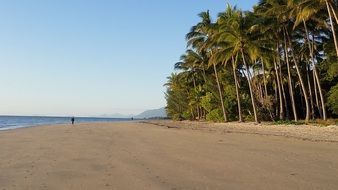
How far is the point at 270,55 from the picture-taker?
36.9 meters

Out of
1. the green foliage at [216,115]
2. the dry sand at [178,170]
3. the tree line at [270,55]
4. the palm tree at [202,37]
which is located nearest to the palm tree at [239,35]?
the tree line at [270,55]

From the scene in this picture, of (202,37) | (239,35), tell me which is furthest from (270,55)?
(202,37)

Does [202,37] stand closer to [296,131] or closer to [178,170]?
[296,131]

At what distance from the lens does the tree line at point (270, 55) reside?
34562 millimetres

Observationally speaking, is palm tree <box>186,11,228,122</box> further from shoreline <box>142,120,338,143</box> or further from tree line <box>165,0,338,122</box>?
shoreline <box>142,120,338,143</box>

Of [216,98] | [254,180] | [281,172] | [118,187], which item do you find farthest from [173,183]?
[216,98]

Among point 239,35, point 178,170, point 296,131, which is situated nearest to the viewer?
point 178,170

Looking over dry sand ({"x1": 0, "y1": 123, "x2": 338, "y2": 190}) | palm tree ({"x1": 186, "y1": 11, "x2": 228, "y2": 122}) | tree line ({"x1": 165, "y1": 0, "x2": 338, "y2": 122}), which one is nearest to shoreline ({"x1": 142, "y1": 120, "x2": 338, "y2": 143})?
dry sand ({"x1": 0, "y1": 123, "x2": 338, "y2": 190})

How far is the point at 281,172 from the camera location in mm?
9281

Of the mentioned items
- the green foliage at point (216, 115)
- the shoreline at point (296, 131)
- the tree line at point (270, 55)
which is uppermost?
the tree line at point (270, 55)

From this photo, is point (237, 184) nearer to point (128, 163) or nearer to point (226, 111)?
point (128, 163)

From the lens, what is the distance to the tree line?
113ft

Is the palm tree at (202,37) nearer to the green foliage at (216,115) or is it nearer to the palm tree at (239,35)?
the green foliage at (216,115)

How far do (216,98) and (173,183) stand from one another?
44.2 metres
